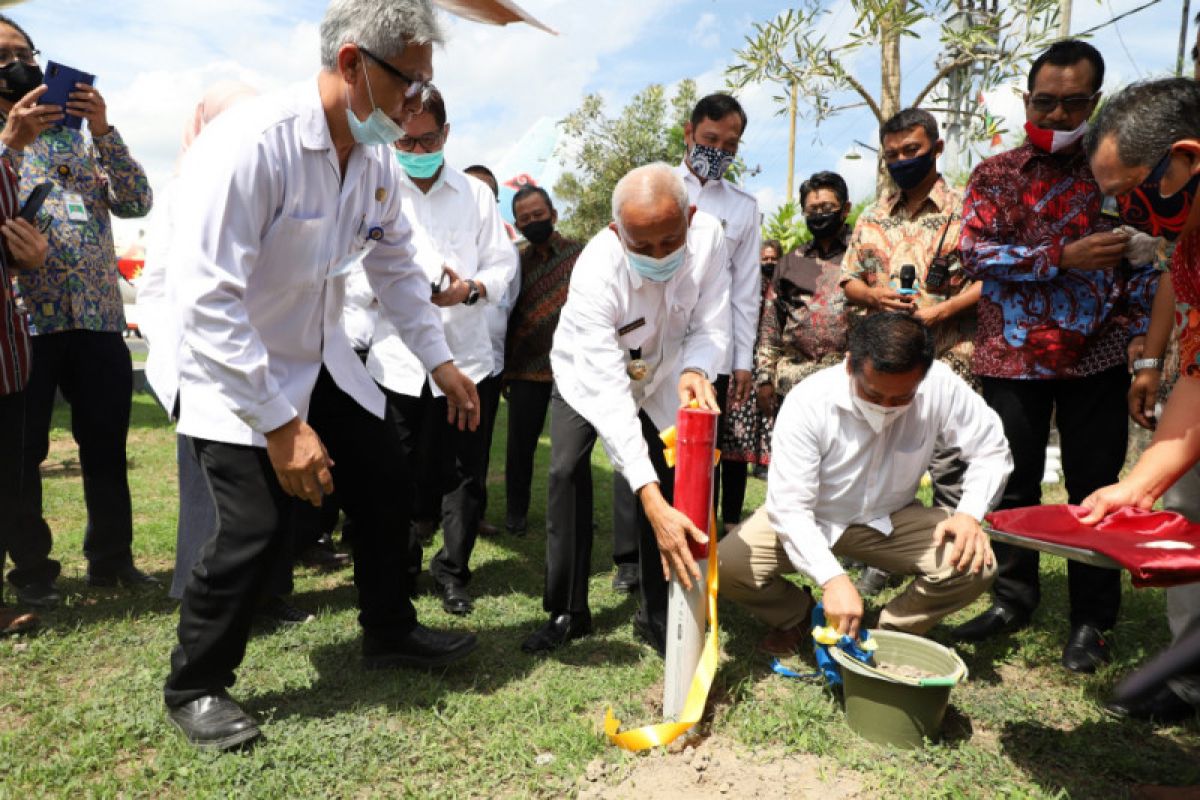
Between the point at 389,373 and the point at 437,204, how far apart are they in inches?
35.1

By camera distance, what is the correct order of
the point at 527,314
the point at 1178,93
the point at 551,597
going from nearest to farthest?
the point at 1178,93
the point at 551,597
the point at 527,314

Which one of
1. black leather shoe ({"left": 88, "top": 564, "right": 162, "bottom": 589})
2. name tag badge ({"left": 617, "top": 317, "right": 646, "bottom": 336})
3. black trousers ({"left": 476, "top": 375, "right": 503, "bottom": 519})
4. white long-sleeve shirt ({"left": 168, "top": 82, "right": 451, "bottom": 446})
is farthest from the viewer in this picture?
black trousers ({"left": 476, "top": 375, "right": 503, "bottom": 519})

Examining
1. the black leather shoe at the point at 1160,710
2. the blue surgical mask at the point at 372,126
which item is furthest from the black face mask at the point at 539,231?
the black leather shoe at the point at 1160,710

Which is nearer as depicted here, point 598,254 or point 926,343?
point 926,343

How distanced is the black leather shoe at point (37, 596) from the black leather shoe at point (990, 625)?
3993 millimetres

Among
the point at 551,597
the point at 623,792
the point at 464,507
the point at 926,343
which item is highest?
the point at 926,343

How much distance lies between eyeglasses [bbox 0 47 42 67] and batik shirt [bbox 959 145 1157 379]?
4.23 m

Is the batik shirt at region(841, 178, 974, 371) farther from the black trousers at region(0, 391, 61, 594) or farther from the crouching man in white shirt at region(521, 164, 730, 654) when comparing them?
the black trousers at region(0, 391, 61, 594)

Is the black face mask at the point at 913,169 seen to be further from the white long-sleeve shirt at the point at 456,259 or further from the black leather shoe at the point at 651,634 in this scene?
the black leather shoe at the point at 651,634

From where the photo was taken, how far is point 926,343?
3117 mm

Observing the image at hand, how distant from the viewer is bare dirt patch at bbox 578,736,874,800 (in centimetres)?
253

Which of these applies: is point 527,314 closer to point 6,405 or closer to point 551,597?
point 551,597

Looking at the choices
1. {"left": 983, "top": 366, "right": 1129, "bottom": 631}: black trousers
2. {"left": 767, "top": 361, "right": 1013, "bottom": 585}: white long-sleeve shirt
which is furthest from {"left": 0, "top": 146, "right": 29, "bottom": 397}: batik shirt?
{"left": 983, "top": 366, "right": 1129, "bottom": 631}: black trousers

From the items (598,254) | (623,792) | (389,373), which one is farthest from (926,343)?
(389,373)
